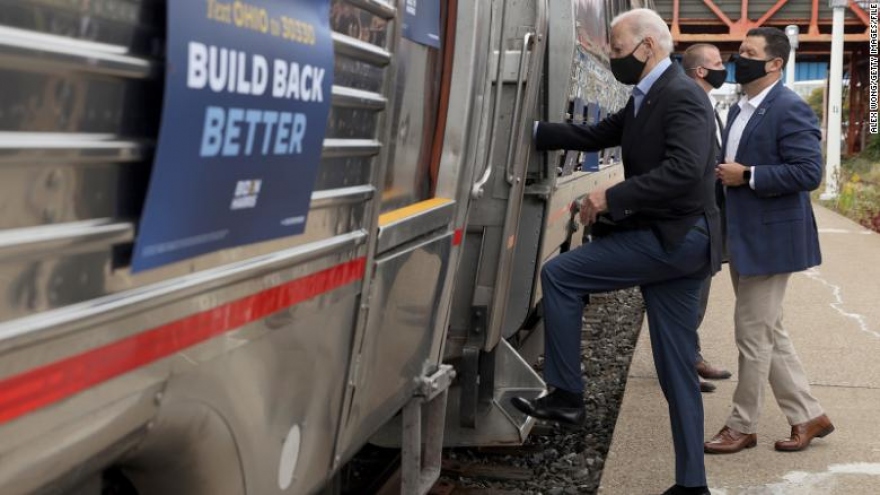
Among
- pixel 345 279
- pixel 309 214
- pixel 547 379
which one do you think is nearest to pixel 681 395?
pixel 547 379

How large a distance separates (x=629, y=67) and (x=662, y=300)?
3.02ft

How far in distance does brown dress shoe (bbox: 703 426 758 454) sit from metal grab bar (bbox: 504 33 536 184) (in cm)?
162

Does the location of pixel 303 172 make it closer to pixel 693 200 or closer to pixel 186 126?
pixel 186 126

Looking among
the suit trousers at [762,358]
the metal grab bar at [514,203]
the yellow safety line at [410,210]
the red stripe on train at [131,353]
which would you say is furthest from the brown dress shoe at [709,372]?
the red stripe on train at [131,353]

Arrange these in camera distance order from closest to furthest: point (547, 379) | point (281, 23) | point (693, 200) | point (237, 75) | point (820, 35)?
point (237, 75)
point (281, 23)
point (693, 200)
point (547, 379)
point (820, 35)

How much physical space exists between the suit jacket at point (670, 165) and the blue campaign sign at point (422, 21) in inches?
43.2

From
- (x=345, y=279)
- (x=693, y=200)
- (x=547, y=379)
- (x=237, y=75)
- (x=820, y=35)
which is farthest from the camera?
(x=820, y=35)

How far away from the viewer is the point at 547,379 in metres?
4.91

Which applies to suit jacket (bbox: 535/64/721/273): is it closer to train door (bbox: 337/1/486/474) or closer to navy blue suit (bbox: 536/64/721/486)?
navy blue suit (bbox: 536/64/721/486)

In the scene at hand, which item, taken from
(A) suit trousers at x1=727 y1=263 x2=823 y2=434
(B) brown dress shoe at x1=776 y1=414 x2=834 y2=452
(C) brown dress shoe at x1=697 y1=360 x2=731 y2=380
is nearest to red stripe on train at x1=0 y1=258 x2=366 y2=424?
(A) suit trousers at x1=727 y1=263 x2=823 y2=434

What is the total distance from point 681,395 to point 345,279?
216 cm

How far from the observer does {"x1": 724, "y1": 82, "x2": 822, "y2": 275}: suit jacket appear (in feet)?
16.8

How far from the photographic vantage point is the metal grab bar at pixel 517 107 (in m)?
4.76

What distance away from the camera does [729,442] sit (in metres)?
5.51
